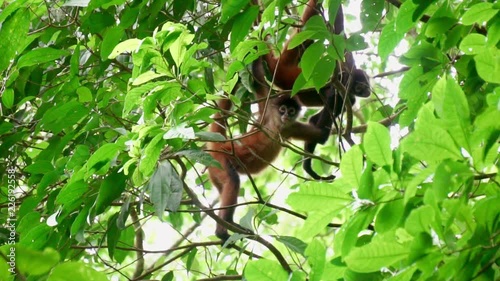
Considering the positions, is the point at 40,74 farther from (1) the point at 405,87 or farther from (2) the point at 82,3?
(1) the point at 405,87

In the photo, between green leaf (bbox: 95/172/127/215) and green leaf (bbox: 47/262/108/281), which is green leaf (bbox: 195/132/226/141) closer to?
green leaf (bbox: 95/172/127/215)

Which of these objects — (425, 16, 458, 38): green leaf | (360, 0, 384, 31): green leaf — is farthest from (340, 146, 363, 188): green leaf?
(360, 0, 384, 31): green leaf

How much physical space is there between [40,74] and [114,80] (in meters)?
0.41

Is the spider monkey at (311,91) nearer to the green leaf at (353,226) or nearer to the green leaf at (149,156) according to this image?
the green leaf at (149,156)

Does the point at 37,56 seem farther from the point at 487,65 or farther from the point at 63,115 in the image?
the point at 487,65

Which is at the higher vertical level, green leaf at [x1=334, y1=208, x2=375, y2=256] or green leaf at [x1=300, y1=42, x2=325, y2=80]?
green leaf at [x1=300, y1=42, x2=325, y2=80]

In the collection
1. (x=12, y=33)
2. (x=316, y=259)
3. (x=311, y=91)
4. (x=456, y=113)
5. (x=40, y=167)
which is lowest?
(x=311, y=91)

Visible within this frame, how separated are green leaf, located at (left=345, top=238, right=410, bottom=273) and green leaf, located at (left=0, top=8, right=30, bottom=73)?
5.73 ft

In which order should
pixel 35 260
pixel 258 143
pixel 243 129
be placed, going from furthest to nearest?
pixel 258 143, pixel 243 129, pixel 35 260

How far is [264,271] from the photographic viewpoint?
1.85 metres

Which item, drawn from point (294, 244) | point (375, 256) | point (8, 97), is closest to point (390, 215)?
point (375, 256)

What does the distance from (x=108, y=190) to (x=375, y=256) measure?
167 centimetres

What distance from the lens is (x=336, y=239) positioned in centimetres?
184

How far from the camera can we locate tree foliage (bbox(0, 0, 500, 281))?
1567mm
